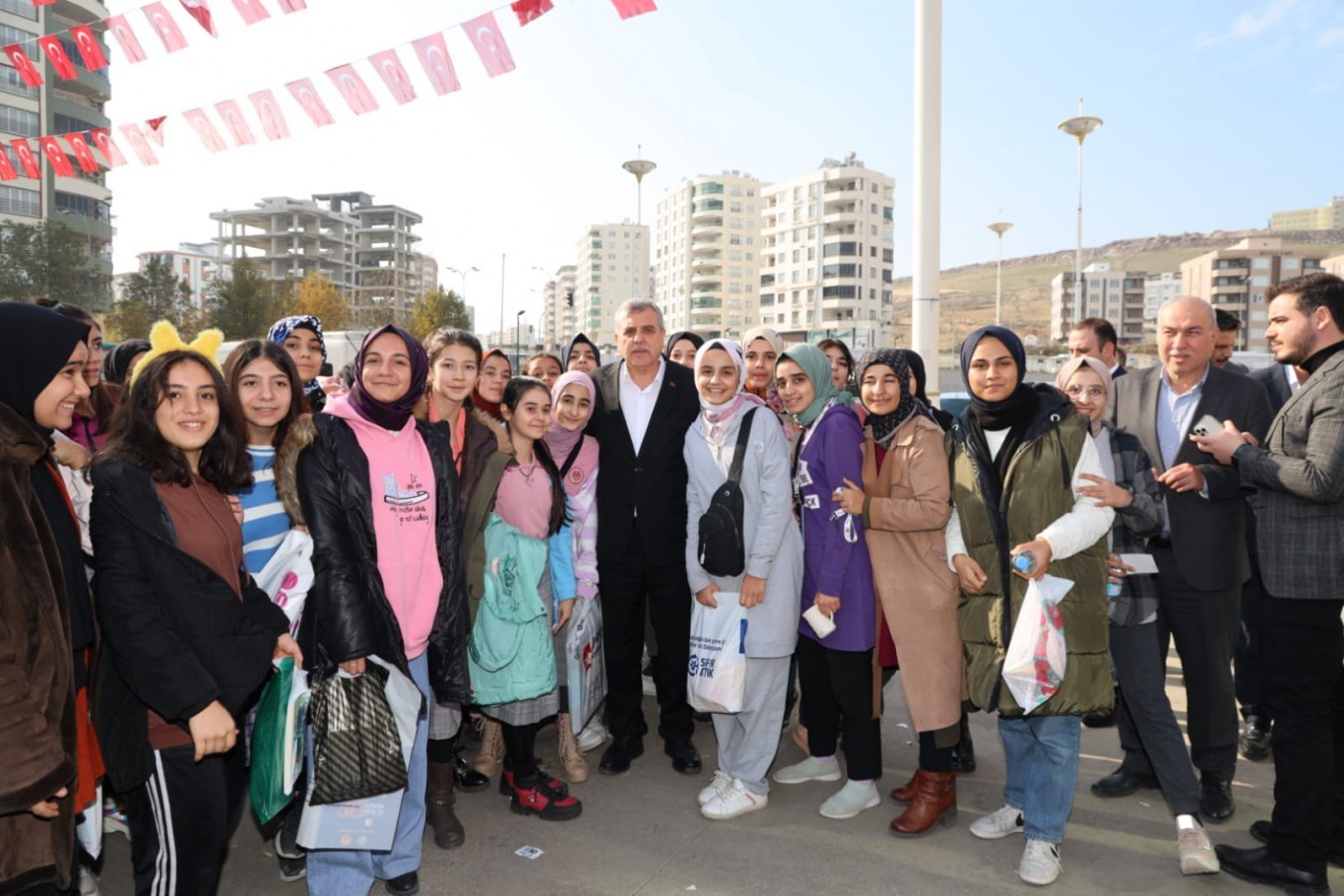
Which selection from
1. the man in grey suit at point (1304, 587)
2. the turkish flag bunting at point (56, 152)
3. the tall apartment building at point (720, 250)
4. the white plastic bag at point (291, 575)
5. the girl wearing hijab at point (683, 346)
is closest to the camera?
the white plastic bag at point (291, 575)

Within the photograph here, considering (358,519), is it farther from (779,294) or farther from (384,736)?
(779,294)

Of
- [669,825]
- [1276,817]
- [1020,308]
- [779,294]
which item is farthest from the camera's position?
[1020,308]

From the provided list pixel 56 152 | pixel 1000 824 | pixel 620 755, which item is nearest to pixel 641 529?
pixel 620 755

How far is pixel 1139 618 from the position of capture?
3508 millimetres

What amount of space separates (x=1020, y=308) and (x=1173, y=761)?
172451 mm

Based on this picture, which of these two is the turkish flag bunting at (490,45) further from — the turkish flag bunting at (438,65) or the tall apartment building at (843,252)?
the tall apartment building at (843,252)

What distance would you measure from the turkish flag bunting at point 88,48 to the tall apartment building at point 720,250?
283 ft

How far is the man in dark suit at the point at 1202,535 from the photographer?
350 cm

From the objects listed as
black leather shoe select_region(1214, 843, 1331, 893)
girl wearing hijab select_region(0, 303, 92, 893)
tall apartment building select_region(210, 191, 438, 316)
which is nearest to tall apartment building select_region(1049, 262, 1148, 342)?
tall apartment building select_region(210, 191, 438, 316)

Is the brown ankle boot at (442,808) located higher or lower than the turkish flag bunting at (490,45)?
lower

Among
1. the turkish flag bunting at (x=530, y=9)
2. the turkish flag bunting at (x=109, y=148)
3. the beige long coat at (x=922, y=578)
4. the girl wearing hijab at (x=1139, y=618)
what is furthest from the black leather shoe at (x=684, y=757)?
the turkish flag bunting at (x=109, y=148)

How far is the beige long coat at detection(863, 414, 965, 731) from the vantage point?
11.2 feet

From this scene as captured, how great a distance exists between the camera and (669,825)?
3.61m

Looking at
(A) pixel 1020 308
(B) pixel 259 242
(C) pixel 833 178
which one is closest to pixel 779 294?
(C) pixel 833 178
